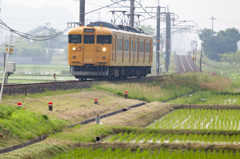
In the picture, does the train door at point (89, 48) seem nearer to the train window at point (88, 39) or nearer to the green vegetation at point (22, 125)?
the train window at point (88, 39)

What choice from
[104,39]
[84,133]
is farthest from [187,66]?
[84,133]

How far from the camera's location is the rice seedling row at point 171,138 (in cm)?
1016

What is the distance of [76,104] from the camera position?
14828mm

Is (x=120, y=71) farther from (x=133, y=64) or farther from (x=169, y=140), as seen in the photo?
(x=169, y=140)

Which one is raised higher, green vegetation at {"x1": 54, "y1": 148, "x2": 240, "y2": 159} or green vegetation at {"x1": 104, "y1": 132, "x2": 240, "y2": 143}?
green vegetation at {"x1": 54, "y1": 148, "x2": 240, "y2": 159}

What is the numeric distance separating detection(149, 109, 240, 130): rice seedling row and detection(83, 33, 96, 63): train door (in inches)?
296

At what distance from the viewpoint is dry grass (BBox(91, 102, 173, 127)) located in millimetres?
13117

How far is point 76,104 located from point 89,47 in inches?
337

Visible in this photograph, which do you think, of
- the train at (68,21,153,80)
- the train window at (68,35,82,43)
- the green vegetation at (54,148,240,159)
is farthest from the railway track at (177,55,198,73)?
the green vegetation at (54,148,240,159)

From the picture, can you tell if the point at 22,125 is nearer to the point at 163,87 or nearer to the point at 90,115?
the point at 90,115

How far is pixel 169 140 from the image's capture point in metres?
10.3

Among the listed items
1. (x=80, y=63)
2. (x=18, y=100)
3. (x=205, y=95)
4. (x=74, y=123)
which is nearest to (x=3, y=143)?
(x=74, y=123)

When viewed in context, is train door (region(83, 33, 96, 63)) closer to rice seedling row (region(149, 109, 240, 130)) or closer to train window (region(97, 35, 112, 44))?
train window (region(97, 35, 112, 44))

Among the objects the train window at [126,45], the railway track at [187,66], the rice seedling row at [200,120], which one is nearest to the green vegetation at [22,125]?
the rice seedling row at [200,120]
